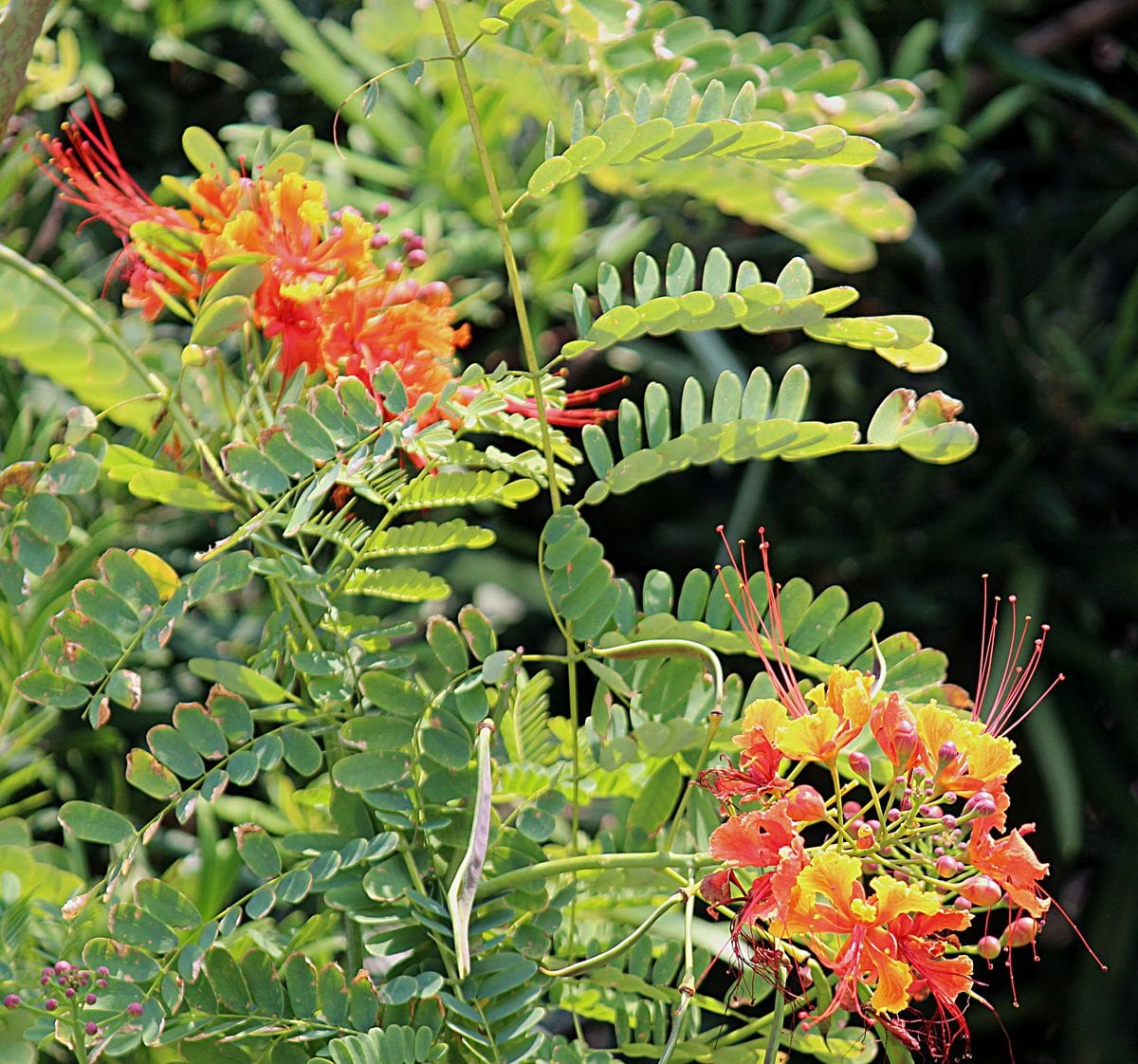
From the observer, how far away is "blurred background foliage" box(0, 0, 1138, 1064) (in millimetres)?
1022

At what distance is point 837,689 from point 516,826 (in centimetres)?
12

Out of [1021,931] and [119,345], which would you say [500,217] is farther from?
[1021,931]

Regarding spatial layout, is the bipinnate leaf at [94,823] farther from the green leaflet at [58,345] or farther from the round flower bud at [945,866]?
the round flower bud at [945,866]

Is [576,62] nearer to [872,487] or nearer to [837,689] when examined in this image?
[837,689]

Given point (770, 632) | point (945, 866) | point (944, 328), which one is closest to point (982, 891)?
point (945, 866)

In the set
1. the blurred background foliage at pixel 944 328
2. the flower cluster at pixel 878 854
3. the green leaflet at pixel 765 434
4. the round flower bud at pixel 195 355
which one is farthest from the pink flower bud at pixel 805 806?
the blurred background foliage at pixel 944 328

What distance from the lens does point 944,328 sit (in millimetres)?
1190

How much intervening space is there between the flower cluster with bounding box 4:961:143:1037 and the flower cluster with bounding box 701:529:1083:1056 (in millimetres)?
170

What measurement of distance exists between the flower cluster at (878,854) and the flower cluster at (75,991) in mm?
170

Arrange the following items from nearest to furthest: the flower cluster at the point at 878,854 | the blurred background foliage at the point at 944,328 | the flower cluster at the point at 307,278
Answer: the flower cluster at the point at 878,854, the flower cluster at the point at 307,278, the blurred background foliage at the point at 944,328

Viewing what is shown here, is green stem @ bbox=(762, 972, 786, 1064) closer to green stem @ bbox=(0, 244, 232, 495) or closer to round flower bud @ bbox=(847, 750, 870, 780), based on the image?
round flower bud @ bbox=(847, 750, 870, 780)

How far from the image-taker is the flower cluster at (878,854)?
34 centimetres

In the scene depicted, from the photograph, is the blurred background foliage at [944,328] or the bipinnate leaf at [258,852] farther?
the blurred background foliage at [944,328]

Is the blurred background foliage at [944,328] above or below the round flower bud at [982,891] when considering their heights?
below
